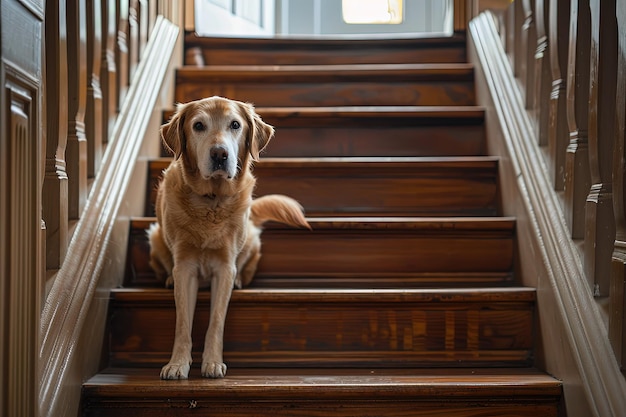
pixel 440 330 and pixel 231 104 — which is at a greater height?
pixel 231 104

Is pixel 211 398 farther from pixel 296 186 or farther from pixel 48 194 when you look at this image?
pixel 296 186

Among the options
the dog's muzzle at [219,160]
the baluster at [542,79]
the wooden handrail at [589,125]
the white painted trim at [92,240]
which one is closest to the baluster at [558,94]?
the wooden handrail at [589,125]

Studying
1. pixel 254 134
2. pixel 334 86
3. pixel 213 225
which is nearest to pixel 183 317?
pixel 213 225

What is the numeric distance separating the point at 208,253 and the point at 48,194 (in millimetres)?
473

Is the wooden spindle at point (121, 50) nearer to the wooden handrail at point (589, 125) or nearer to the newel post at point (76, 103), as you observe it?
the newel post at point (76, 103)

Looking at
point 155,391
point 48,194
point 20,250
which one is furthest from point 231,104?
point 20,250

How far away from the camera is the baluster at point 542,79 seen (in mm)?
2008

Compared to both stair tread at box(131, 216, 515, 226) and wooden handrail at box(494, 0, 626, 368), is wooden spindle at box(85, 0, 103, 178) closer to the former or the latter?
stair tread at box(131, 216, 515, 226)

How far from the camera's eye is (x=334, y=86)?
2904 mm

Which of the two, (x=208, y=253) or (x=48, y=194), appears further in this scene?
(x=208, y=253)

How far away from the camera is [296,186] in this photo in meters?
2.41

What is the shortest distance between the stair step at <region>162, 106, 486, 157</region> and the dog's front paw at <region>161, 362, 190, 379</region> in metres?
1.10

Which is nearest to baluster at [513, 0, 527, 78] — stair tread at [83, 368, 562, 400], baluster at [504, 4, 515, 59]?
baluster at [504, 4, 515, 59]

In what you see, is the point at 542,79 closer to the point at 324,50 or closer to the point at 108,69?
the point at 108,69
